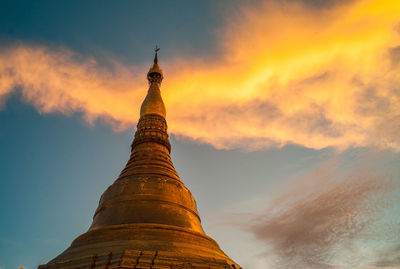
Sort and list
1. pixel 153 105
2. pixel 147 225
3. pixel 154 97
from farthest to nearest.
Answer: pixel 154 97 < pixel 153 105 < pixel 147 225

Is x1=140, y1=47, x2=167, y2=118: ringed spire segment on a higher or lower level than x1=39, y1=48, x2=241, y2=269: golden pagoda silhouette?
higher

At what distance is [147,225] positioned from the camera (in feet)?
36.1

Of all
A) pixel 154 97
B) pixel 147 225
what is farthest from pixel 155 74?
pixel 147 225

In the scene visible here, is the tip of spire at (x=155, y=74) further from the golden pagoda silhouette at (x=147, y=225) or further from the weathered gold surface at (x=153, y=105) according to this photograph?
the golden pagoda silhouette at (x=147, y=225)

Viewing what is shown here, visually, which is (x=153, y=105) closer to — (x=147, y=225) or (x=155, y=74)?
(x=155, y=74)

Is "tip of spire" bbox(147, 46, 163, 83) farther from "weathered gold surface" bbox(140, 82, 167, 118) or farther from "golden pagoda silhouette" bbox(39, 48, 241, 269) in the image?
"golden pagoda silhouette" bbox(39, 48, 241, 269)

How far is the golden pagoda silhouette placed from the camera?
920 centimetres

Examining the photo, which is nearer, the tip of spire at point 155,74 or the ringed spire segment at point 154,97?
the ringed spire segment at point 154,97

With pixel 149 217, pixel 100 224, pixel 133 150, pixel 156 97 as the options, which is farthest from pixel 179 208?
pixel 156 97

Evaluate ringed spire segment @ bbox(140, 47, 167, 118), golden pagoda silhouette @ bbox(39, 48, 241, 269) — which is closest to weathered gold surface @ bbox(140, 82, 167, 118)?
ringed spire segment @ bbox(140, 47, 167, 118)

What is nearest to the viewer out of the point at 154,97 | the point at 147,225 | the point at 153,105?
the point at 147,225

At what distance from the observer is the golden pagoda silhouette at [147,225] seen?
30.2 ft

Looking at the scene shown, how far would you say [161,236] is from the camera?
1076cm

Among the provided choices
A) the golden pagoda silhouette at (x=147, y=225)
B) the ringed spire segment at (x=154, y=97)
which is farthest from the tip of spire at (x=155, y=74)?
the golden pagoda silhouette at (x=147, y=225)
